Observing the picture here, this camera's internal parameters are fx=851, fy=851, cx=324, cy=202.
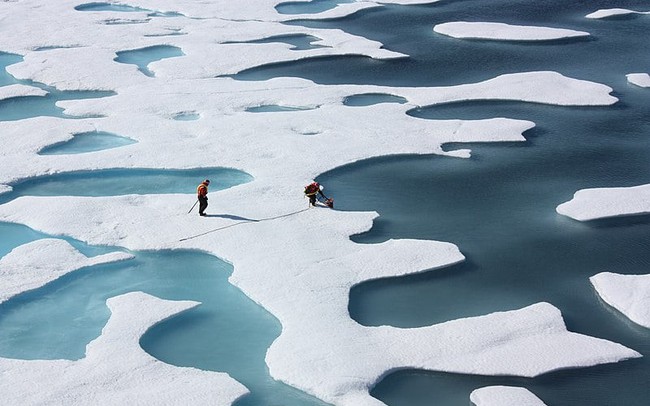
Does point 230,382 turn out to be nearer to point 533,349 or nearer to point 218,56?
point 533,349

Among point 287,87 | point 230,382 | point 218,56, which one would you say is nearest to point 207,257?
point 230,382

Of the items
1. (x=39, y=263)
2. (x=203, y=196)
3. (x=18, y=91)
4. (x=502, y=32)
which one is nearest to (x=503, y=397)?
(x=203, y=196)

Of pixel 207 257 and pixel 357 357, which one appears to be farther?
pixel 207 257

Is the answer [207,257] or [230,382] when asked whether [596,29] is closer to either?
[207,257]

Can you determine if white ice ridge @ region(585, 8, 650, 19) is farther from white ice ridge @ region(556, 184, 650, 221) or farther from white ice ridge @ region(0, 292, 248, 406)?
white ice ridge @ region(0, 292, 248, 406)

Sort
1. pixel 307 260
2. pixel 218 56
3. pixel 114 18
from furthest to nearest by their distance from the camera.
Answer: pixel 114 18, pixel 218 56, pixel 307 260

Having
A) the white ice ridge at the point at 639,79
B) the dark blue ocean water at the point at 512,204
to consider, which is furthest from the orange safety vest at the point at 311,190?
the white ice ridge at the point at 639,79

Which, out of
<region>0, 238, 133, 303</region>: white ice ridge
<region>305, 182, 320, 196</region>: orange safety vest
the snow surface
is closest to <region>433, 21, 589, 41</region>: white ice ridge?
the snow surface

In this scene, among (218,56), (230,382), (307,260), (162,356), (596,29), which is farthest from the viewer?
(596,29)
